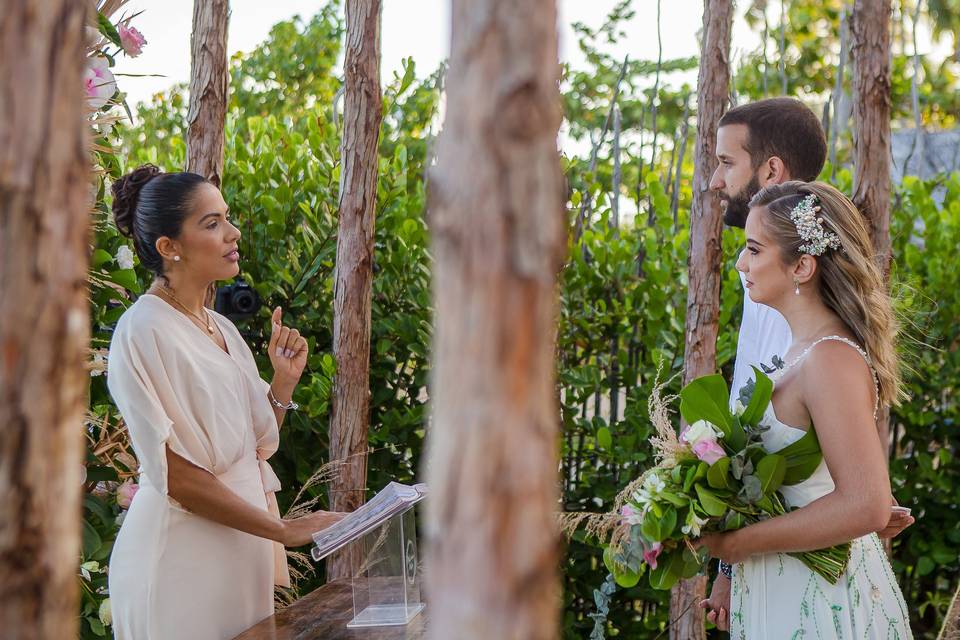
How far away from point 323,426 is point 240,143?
4.53 feet

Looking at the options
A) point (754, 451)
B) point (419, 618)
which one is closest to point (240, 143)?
point (419, 618)

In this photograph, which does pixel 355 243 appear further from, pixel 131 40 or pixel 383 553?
pixel 383 553

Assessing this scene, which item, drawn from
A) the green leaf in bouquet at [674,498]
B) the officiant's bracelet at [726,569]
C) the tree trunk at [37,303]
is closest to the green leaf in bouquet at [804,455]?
the green leaf in bouquet at [674,498]

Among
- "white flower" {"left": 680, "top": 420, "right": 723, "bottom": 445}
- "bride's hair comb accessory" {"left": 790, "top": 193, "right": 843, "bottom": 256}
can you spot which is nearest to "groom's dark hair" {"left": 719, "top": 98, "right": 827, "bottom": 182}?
"bride's hair comb accessory" {"left": 790, "top": 193, "right": 843, "bottom": 256}

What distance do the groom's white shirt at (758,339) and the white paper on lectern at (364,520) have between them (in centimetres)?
82

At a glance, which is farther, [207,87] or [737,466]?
[207,87]

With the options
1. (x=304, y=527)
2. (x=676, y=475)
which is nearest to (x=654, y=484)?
(x=676, y=475)

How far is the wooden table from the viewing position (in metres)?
2.31

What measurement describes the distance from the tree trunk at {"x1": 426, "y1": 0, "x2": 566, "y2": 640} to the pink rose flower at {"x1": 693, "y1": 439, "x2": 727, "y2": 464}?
4.14 ft

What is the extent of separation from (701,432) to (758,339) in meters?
0.52

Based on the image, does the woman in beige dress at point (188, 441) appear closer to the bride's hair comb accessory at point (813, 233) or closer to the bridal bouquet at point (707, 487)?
the bridal bouquet at point (707, 487)

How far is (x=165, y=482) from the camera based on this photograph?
8.11 ft

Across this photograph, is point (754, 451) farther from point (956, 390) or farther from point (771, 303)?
point (956, 390)

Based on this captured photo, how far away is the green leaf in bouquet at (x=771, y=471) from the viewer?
2.10 metres
